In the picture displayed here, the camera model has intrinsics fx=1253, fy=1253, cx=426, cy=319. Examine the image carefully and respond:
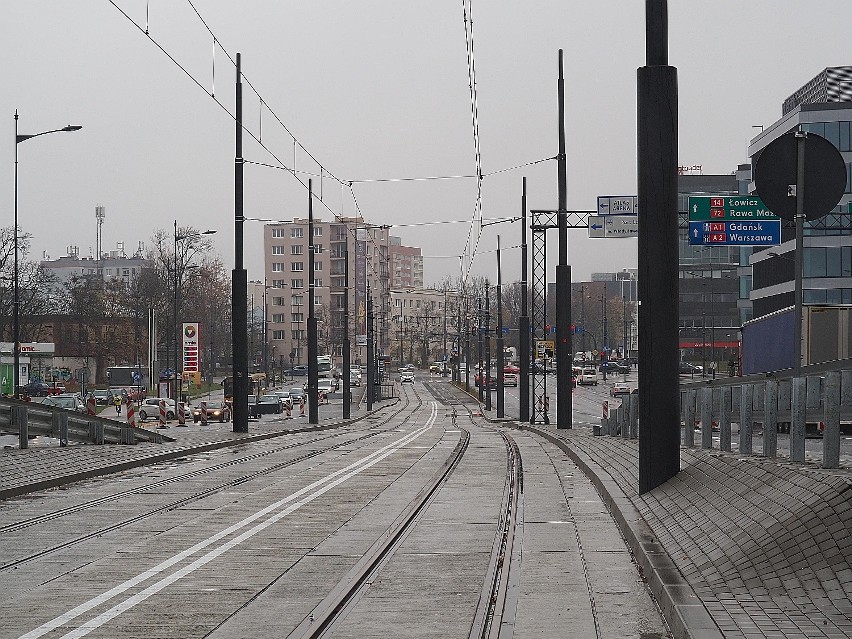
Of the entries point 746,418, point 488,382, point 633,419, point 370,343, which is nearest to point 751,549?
point 746,418

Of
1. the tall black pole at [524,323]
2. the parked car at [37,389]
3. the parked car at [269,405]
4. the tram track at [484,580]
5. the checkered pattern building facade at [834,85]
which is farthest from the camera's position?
the checkered pattern building facade at [834,85]

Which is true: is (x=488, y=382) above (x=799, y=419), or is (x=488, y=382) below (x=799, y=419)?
below

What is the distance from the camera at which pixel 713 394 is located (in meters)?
18.2

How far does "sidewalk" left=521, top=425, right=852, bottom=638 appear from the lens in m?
7.43

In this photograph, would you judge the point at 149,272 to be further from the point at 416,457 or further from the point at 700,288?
the point at 416,457

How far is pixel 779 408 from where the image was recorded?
47.8ft

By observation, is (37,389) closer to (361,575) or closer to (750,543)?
(361,575)

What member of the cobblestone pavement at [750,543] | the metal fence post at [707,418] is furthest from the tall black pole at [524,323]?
the cobblestone pavement at [750,543]

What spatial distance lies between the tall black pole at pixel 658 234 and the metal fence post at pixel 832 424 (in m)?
1.92

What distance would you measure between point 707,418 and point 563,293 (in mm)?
22463

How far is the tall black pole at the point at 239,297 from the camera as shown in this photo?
3628 cm

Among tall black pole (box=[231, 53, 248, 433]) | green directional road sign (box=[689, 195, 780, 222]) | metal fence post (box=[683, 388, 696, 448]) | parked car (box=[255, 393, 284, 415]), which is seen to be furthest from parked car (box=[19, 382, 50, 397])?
metal fence post (box=[683, 388, 696, 448])

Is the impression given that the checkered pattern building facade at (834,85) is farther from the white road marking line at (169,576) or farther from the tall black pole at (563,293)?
the white road marking line at (169,576)

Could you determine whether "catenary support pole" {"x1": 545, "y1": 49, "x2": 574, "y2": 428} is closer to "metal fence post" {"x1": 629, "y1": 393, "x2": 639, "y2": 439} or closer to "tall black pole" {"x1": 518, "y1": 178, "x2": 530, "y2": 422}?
"metal fence post" {"x1": 629, "y1": 393, "x2": 639, "y2": 439}
